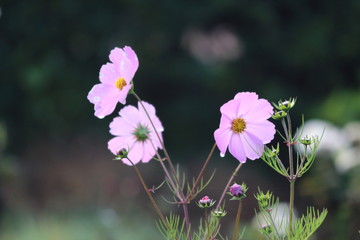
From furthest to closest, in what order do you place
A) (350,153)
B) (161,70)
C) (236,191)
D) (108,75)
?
1. (161,70)
2. (350,153)
3. (108,75)
4. (236,191)

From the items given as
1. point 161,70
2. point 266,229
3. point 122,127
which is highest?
point 161,70

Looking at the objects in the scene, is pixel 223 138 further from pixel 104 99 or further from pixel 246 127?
pixel 104 99

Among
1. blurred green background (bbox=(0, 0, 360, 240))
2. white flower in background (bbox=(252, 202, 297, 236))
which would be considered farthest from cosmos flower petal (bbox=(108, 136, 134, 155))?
blurred green background (bbox=(0, 0, 360, 240))

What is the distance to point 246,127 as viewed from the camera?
812mm

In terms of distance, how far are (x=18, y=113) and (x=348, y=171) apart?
12.1ft

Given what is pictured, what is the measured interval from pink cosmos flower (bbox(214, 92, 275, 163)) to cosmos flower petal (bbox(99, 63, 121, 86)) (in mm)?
159

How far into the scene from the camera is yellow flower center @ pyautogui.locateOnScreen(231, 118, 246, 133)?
80 cm

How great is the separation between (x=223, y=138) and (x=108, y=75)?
19 centimetres

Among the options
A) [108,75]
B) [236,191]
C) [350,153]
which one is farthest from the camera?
[350,153]

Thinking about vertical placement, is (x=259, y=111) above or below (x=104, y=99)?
below

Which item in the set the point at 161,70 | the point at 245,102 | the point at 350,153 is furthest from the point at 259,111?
the point at 161,70

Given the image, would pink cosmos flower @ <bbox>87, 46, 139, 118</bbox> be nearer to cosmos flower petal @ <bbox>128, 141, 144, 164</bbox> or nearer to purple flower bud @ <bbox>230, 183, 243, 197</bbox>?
cosmos flower petal @ <bbox>128, 141, 144, 164</bbox>

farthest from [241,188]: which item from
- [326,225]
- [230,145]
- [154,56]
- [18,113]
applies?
[18,113]

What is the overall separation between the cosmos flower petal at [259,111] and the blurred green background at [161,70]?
15.6 feet
